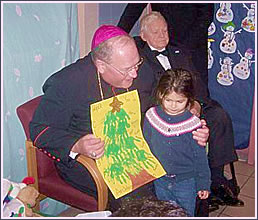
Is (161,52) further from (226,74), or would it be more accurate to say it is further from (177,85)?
(226,74)

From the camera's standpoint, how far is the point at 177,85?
237 centimetres

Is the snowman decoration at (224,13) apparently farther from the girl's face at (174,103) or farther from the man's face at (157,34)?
the girl's face at (174,103)

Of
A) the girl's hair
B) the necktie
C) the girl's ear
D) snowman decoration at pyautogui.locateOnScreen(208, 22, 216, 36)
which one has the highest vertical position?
snowman decoration at pyautogui.locateOnScreen(208, 22, 216, 36)

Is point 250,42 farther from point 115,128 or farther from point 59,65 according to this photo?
point 115,128

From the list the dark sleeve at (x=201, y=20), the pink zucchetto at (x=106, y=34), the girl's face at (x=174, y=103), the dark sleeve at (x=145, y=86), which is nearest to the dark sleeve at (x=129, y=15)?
the dark sleeve at (x=201, y=20)

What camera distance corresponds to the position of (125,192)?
2.36 m

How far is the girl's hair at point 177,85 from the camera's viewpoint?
7.79 feet

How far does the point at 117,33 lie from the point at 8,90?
0.79m

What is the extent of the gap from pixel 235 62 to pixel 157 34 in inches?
53.4

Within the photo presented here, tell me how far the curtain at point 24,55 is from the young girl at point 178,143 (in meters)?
0.83

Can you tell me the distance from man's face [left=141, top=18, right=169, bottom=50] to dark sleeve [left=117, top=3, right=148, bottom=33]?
15.9 inches

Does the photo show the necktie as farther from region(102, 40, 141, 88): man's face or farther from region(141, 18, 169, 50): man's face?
region(102, 40, 141, 88): man's face

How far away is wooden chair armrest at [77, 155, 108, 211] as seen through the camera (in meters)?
2.35

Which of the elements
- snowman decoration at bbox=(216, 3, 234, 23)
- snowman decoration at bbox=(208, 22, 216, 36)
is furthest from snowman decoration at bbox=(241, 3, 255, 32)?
snowman decoration at bbox=(208, 22, 216, 36)
